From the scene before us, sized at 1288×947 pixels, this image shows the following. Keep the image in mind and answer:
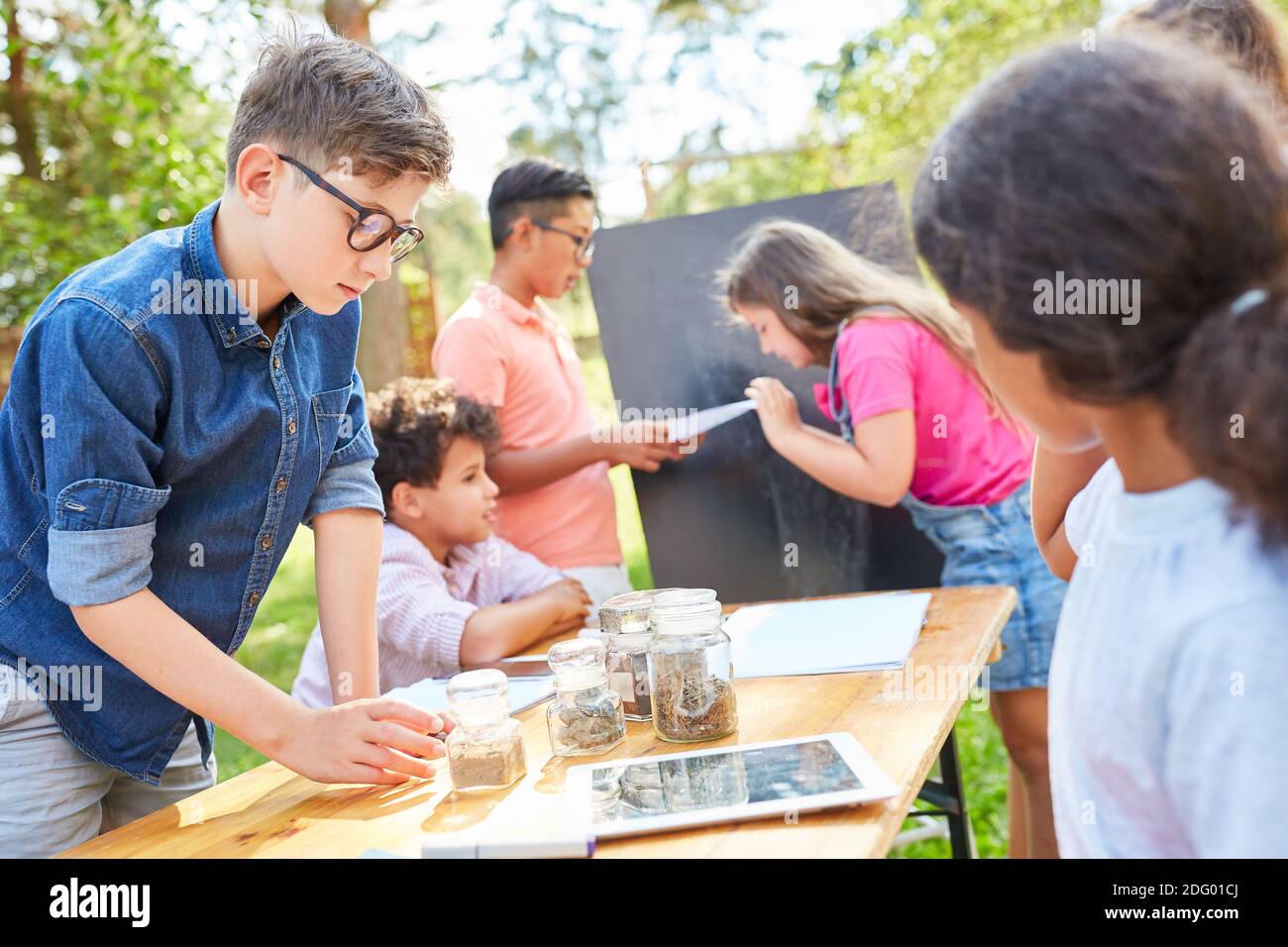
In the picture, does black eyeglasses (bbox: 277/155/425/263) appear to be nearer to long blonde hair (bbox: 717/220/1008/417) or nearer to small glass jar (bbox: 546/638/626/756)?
small glass jar (bbox: 546/638/626/756)

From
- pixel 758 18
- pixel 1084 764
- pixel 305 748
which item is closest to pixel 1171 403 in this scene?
pixel 1084 764

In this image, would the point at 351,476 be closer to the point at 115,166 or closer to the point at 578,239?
the point at 578,239

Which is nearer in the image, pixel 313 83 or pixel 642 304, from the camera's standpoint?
pixel 313 83

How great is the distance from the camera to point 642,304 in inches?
137

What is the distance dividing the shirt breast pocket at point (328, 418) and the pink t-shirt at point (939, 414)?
1311 mm

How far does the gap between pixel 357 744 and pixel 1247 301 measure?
1139 mm

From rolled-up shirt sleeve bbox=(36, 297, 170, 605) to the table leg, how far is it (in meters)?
1.93

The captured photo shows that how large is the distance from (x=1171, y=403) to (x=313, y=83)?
1238 millimetres

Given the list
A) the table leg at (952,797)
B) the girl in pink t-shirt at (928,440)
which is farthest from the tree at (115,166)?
the table leg at (952,797)

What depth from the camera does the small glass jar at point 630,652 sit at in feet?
5.26

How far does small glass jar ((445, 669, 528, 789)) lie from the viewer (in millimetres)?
1396

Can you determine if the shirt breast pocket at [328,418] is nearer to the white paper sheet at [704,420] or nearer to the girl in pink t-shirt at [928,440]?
the girl in pink t-shirt at [928,440]

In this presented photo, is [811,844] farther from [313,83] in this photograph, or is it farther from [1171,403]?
[313,83]

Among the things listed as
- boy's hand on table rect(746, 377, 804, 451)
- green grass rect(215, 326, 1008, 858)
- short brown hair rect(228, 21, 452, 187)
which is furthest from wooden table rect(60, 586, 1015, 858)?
green grass rect(215, 326, 1008, 858)
